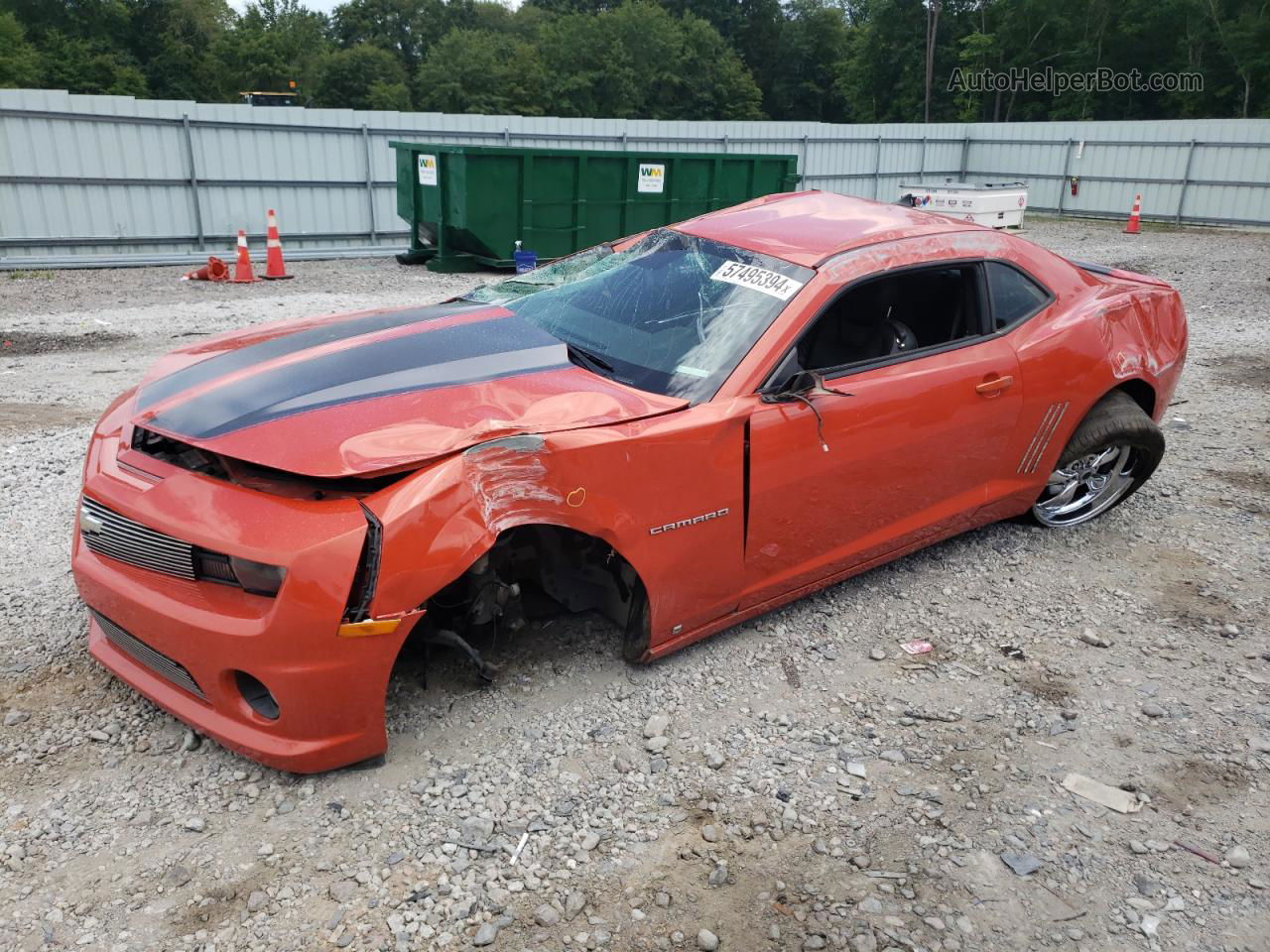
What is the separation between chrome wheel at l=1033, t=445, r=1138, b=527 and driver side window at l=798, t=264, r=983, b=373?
0.99 m

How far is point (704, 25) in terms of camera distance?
63.7 meters

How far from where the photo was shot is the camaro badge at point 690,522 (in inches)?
122

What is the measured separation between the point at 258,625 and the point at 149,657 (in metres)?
0.56

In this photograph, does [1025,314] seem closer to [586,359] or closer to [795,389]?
[795,389]

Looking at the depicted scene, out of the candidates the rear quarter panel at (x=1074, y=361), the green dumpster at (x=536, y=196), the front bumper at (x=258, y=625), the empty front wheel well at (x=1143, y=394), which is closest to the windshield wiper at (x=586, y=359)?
the front bumper at (x=258, y=625)

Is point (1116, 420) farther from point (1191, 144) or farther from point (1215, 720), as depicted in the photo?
point (1191, 144)

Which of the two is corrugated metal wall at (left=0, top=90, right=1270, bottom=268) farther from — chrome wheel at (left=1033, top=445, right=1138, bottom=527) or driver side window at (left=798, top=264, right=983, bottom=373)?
chrome wheel at (left=1033, top=445, right=1138, bottom=527)

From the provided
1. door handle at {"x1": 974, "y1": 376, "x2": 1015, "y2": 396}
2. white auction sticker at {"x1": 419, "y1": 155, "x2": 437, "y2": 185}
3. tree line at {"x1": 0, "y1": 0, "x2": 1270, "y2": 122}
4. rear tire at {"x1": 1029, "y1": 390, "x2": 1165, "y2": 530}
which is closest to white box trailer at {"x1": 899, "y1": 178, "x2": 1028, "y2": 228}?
white auction sticker at {"x1": 419, "y1": 155, "x2": 437, "y2": 185}

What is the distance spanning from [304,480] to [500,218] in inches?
442

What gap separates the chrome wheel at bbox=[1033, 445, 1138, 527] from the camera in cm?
469

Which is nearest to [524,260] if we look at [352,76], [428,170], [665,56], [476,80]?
[428,170]

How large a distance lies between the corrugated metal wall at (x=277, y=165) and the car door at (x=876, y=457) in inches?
533

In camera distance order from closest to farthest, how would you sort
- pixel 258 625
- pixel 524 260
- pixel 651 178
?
pixel 258 625, pixel 524 260, pixel 651 178

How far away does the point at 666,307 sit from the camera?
3.65 metres
